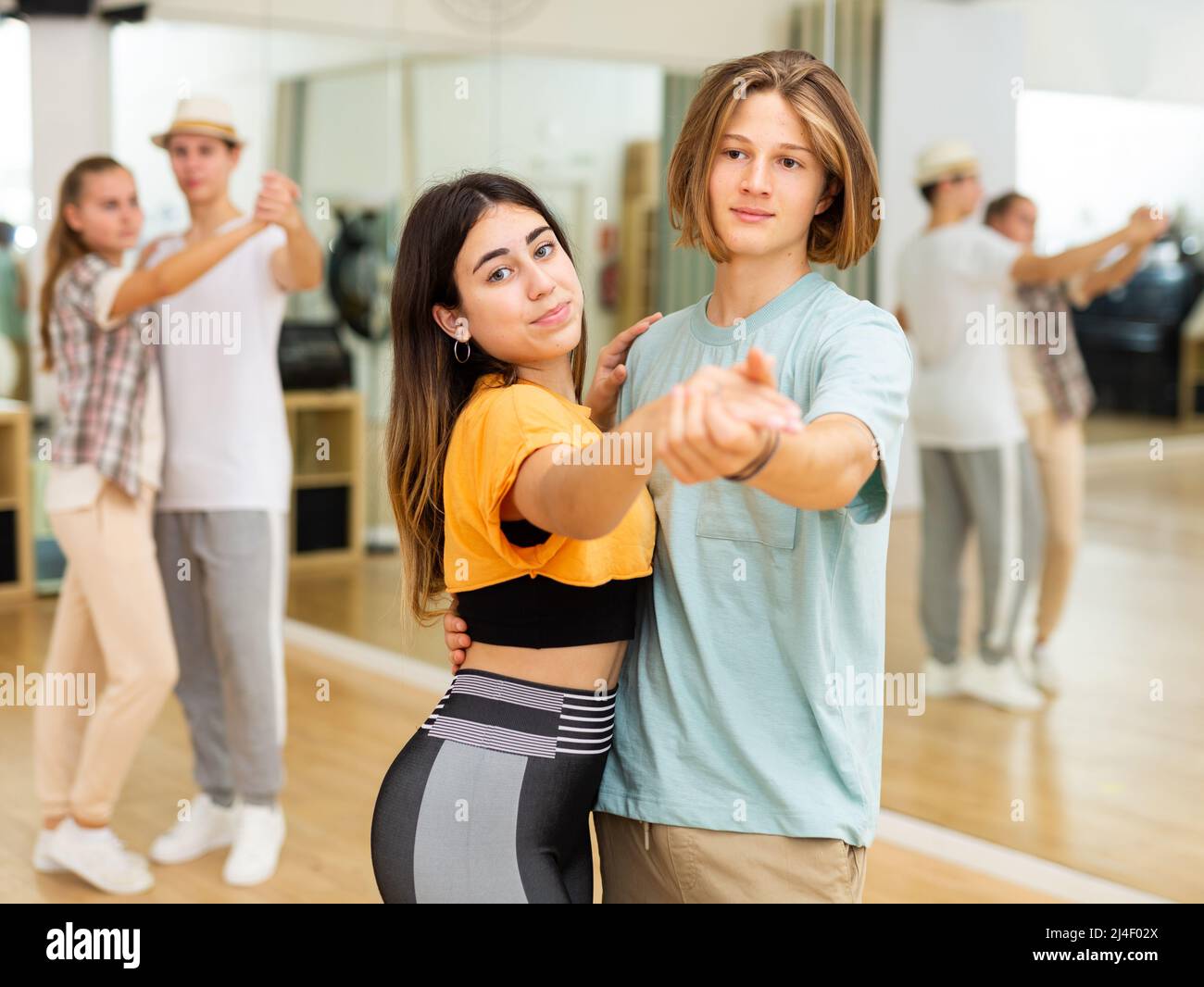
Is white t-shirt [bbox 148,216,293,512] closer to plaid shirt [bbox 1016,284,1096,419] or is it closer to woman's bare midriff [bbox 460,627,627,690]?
plaid shirt [bbox 1016,284,1096,419]

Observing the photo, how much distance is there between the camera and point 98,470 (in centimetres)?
327

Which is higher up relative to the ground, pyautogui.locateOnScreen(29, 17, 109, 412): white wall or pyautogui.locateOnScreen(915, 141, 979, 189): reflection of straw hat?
pyautogui.locateOnScreen(29, 17, 109, 412): white wall

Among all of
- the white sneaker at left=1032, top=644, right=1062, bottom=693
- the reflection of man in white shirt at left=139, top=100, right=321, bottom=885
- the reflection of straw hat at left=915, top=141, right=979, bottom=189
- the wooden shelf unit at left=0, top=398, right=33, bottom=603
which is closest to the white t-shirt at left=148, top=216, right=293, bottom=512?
the reflection of man in white shirt at left=139, top=100, right=321, bottom=885

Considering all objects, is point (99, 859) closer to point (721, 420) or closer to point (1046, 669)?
point (1046, 669)

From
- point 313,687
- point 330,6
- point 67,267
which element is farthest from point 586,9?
point 313,687

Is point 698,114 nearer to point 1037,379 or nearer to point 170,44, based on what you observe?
point 1037,379

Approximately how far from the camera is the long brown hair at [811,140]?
55.9 inches

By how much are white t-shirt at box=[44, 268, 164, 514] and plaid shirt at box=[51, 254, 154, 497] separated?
2 centimetres

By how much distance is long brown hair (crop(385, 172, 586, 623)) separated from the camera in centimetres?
151

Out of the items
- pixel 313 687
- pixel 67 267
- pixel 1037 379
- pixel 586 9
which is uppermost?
pixel 586 9

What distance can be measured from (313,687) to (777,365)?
12.7 ft

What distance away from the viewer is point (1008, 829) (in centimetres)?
344
